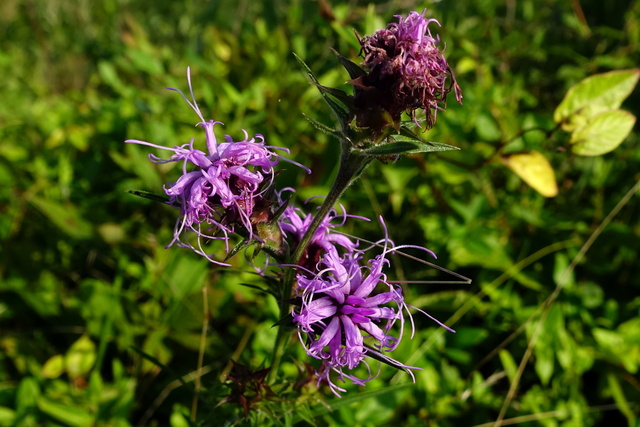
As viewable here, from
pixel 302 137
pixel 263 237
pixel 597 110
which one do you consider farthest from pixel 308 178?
pixel 263 237

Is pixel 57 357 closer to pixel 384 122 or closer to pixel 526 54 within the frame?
pixel 384 122

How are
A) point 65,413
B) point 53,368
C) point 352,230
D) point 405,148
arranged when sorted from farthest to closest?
point 352,230
point 53,368
point 65,413
point 405,148

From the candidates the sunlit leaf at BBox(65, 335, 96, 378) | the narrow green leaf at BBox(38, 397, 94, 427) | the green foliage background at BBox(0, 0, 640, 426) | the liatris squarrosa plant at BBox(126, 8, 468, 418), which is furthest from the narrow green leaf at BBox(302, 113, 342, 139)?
the sunlit leaf at BBox(65, 335, 96, 378)

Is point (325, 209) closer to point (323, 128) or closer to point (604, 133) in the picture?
point (323, 128)

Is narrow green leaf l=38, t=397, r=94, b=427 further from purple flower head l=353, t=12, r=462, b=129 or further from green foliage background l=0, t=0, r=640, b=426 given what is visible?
purple flower head l=353, t=12, r=462, b=129

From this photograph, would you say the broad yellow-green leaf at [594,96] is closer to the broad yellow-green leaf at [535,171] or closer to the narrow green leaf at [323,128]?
the broad yellow-green leaf at [535,171]

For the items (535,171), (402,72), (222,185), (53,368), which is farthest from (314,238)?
(53,368)
